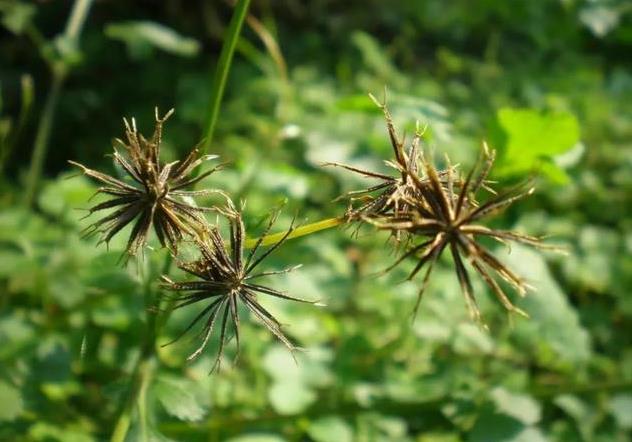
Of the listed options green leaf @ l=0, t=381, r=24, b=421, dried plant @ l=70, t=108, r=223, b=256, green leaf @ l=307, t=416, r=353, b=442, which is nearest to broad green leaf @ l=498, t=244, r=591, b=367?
green leaf @ l=307, t=416, r=353, b=442

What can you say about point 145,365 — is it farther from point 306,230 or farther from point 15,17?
point 15,17

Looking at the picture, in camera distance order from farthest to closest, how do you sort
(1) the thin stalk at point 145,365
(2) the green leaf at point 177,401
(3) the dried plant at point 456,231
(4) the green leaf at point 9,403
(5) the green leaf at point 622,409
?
1. (5) the green leaf at point 622,409
2. (4) the green leaf at point 9,403
3. (2) the green leaf at point 177,401
4. (1) the thin stalk at point 145,365
5. (3) the dried plant at point 456,231

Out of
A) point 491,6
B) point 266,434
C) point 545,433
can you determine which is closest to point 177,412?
point 266,434

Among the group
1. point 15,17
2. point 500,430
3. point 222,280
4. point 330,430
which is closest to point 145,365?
point 222,280

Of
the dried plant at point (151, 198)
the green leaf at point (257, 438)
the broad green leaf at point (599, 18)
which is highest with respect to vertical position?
the broad green leaf at point (599, 18)

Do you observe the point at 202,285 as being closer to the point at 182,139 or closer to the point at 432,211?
the point at 432,211

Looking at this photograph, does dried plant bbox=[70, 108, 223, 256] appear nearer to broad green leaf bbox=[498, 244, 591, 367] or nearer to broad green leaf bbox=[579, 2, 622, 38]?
broad green leaf bbox=[498, 244, 591, 367]

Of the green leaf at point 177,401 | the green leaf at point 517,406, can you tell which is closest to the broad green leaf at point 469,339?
the green leaf at point 517,406

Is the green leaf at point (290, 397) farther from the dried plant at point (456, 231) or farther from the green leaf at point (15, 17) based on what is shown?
the green leaf at point (15, 17)
